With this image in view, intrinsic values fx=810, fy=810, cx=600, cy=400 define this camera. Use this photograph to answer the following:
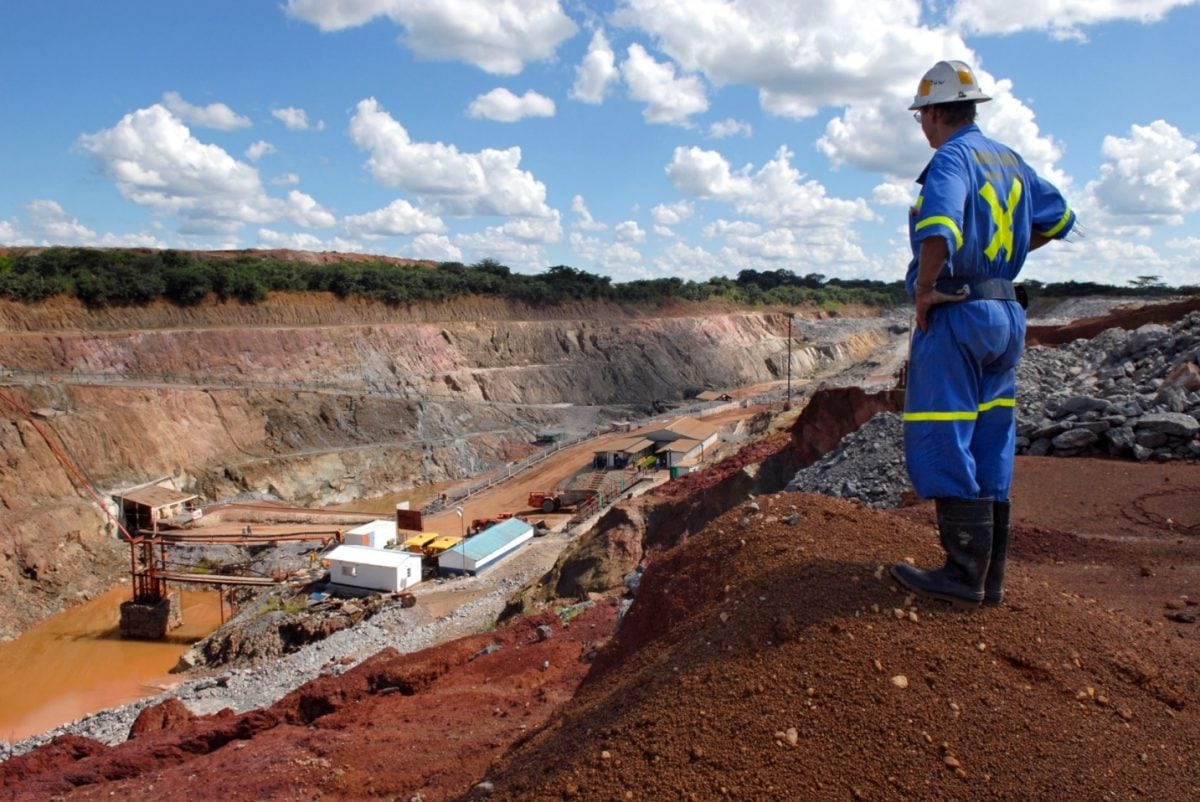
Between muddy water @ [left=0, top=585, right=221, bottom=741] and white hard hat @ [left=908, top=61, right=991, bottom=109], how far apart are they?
23.6 m

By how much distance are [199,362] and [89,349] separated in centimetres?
529

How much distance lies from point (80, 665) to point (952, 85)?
92.3 ft

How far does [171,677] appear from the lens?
23047mm

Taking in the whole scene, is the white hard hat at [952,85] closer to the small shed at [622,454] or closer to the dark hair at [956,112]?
the dark hair at [956,112]

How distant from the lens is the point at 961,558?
4.07 m

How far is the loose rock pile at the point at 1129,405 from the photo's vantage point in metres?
10.4

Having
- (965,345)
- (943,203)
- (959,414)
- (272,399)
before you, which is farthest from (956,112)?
(272,399)

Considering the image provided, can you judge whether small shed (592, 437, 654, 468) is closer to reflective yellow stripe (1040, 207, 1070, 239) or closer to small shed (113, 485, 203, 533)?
small shed (113, 485, 203, 533)

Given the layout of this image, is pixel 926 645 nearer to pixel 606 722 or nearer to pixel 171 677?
pixel 606 722

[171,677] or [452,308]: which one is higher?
[452,308]

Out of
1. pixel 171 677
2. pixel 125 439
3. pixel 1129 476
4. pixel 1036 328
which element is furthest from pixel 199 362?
pixel 1129 476

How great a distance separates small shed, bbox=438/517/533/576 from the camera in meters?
26.0

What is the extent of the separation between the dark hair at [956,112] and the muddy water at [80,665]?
23.6 meters

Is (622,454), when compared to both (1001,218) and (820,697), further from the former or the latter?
(820,697)
